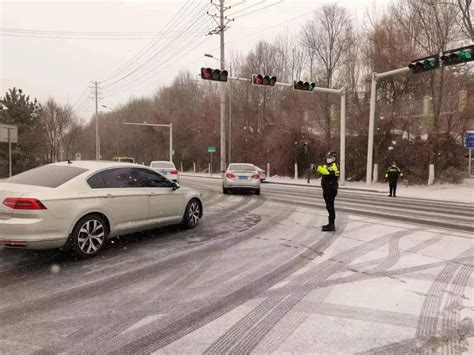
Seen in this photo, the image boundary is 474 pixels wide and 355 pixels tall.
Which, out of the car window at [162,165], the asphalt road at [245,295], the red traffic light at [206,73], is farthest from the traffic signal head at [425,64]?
the car window at [162,165]

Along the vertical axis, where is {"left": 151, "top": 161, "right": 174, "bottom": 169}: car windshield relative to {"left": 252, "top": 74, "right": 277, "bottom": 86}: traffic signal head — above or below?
below

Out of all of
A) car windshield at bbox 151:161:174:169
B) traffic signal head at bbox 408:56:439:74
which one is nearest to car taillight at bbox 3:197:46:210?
traffic signal head at bbox 408:56:439:74

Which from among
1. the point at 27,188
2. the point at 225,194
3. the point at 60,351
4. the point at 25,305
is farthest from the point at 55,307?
the point at 225,194

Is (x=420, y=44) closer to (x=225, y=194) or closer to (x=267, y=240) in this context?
(x=225, y=194)

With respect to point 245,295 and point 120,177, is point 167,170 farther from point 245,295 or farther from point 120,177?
point 245,295

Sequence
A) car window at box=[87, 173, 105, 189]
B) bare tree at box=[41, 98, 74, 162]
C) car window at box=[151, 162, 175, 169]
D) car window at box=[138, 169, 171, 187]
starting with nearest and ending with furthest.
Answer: car window at box=[87, 173, 105, 189]
car window at box=[138, 169, 171, 187]
car window at box=[151, 162, 175, 169]
bare tree at box=[41, 98, 74, 162]

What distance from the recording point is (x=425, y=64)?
15.5m

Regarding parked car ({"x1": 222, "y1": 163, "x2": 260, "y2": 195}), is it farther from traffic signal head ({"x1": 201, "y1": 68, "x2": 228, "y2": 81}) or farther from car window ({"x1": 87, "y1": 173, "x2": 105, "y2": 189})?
car window ({"x1": 87, "y1": 173, "x2": 105, "y2": 189})

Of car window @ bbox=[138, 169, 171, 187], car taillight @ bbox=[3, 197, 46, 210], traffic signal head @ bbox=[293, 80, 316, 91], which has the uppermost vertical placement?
traffic signal head @ bbox=[293, 80, 316, 91]

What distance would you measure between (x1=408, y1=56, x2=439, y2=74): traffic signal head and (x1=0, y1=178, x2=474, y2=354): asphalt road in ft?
32.4

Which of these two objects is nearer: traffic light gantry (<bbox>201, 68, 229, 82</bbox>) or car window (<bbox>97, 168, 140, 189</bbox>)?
car window (<bbox>97, 168, 140, 189</bbox>)

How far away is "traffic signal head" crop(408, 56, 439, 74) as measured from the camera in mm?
15172

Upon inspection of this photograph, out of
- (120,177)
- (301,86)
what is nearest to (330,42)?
(301,86)

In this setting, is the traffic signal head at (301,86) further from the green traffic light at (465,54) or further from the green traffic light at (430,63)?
the green traffic light at (465,54)
